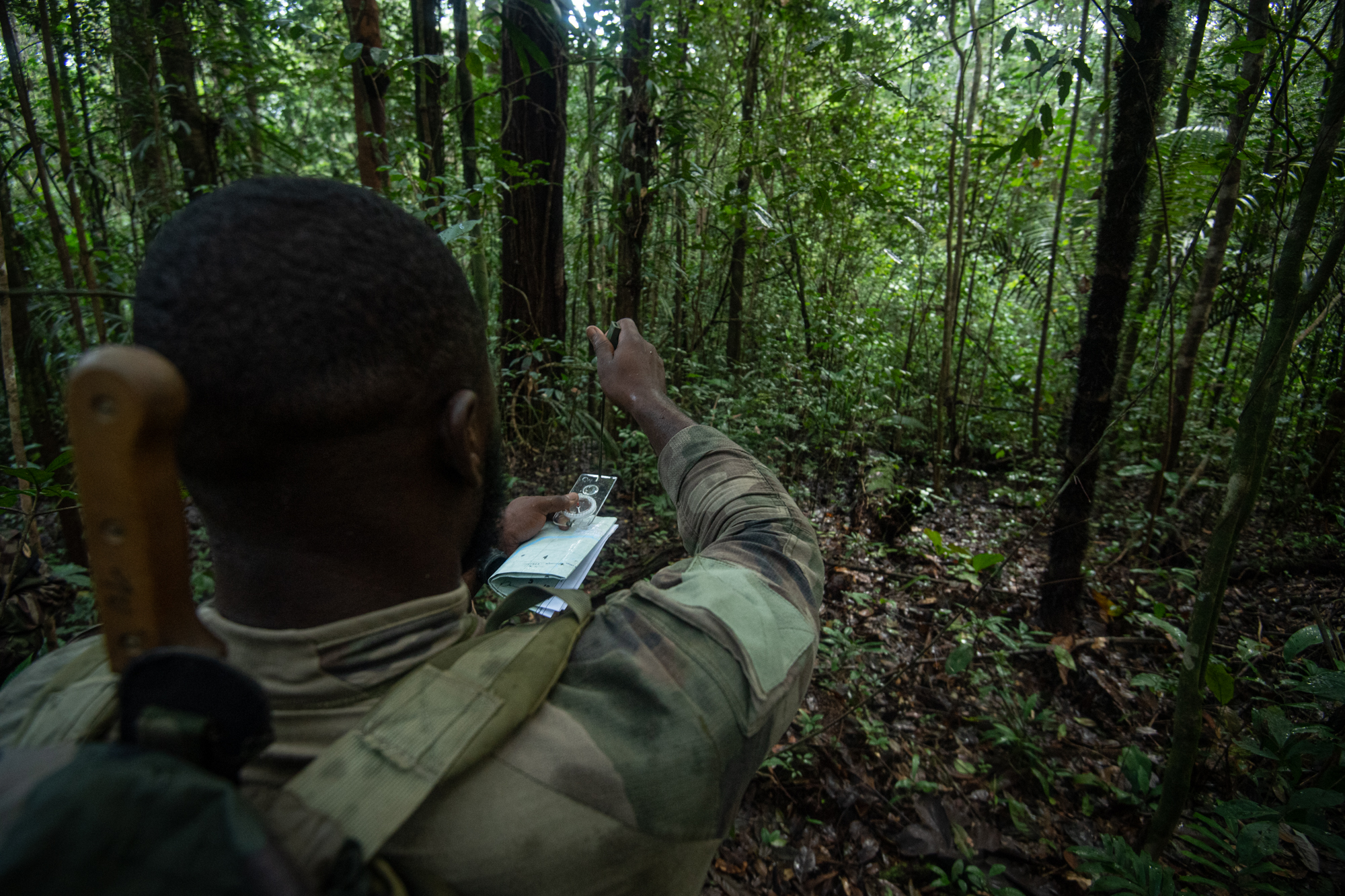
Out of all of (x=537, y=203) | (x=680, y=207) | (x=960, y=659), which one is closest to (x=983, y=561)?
(x=960, y=659)

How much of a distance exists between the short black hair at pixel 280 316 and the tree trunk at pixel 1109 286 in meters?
2.76

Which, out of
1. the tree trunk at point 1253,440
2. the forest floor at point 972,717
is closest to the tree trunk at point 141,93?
the forest floor at point 972,717

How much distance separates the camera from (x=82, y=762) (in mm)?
496

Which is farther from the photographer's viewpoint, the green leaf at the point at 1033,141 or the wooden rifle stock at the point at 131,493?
the green leaf at the point at 1033,141

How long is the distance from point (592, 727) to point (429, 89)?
3.87m

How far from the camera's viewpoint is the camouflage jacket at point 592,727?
2.30 feet

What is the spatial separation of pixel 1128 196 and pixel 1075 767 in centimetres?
253

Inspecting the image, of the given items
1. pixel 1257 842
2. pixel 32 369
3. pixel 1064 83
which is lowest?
pixel 1257 842

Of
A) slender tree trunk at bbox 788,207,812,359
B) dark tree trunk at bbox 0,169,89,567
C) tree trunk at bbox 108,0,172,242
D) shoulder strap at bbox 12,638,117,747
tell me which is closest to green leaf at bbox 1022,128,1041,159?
slender tree trunk at bbox 788,207,812,359

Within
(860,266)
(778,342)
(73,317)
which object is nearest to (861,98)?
(860,266)

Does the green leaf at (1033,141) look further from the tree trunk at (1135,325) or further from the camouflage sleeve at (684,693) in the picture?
the tree trunk at (1135,325)

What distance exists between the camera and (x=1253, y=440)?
169 centimetres

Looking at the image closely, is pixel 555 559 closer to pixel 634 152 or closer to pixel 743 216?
pixel 634 152

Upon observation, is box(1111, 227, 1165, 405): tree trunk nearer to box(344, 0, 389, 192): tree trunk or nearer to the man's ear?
box(344, 0, 389, 192): tree trunk
